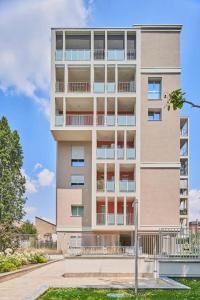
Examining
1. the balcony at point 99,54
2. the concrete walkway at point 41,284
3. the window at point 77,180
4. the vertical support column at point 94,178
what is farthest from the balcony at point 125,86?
the concrete walkway at point 41,284

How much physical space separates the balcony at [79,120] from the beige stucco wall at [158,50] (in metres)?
6.84

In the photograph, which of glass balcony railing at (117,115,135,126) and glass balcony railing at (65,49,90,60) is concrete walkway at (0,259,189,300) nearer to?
glass balcony railing at (117,115,135,126)

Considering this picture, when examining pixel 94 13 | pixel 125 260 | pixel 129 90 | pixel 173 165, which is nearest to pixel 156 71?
pixel 129 90

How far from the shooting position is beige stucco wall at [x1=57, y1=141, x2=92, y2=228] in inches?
1481

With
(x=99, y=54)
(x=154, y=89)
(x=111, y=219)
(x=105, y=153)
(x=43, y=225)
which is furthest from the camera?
(x=43, y=225)

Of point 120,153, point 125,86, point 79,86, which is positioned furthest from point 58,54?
point 120,153

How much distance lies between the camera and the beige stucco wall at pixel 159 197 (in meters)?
35.8

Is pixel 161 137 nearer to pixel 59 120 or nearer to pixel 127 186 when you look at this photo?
pixel 127 186

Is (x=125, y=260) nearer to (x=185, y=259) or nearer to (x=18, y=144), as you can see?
(x=185, y=259)

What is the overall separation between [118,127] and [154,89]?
4913 mm

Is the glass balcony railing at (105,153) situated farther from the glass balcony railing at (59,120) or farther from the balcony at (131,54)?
the balcony at (131,54)

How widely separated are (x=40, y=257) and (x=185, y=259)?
38.1ft

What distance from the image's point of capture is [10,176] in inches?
1785

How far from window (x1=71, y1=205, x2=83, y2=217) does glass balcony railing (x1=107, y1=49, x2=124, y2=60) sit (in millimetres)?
13515
